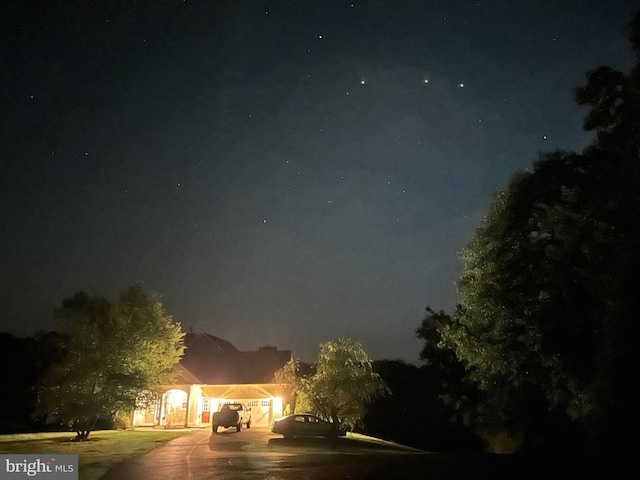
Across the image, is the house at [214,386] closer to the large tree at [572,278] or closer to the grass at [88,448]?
the grass at [88,448]

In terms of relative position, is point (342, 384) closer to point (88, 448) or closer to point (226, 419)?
point (226, 419)

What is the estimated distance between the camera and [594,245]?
17562 millimetres

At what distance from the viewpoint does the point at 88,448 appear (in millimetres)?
19094

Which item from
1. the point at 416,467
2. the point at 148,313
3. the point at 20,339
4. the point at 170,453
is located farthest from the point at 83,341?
the point at 20,339

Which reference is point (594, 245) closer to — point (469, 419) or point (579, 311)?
point (579, 311)

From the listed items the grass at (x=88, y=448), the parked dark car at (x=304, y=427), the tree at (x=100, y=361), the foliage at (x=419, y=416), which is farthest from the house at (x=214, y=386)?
the foliage at (x=419, y=416)

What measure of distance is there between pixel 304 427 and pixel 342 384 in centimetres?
367

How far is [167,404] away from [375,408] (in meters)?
20.4

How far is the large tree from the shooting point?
14.2 m

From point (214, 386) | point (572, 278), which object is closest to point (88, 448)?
point (572, 278)

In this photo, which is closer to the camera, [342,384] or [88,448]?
[88,448]

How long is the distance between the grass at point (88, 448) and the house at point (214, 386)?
26.8 ft

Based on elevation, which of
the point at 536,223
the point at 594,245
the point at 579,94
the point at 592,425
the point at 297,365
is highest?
the point at 579,94

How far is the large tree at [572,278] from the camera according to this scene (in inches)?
561
